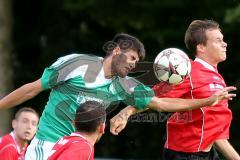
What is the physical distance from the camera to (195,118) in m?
7.45

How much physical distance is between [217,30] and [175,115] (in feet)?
2.76

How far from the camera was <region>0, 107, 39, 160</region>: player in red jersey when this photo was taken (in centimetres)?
872

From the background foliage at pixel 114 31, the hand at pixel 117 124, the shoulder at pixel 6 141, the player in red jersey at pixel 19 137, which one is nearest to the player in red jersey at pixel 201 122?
the hand at pixel 117 124

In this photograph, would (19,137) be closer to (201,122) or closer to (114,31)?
(201,122)

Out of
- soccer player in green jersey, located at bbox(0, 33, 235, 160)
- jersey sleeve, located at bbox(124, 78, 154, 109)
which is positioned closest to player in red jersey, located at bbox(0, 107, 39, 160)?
soccer player in green jersey, located at bbox(0, 33, 235, 160)

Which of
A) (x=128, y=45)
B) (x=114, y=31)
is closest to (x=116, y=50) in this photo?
(x=128, y=45)

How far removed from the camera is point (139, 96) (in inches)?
293

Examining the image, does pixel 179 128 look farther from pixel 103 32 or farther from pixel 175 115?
pixel 103 32

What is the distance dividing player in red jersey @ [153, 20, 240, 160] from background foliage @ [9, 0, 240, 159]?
5929mm

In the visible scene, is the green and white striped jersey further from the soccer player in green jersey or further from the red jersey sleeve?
the red jersey sleeve

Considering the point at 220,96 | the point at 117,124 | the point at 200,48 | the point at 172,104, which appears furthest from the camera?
the point at 200,48

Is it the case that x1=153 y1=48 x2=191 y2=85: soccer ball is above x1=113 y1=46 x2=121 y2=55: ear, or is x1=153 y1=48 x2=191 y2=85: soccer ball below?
below

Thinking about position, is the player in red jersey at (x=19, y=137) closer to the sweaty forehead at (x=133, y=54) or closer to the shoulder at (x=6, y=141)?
the shoulder at (x=6, y=141)

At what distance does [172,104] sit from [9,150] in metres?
2.19
